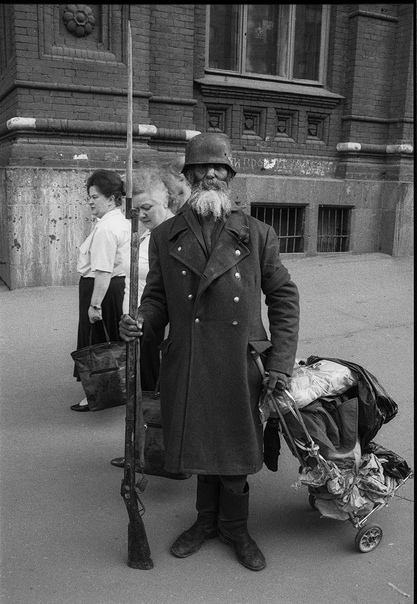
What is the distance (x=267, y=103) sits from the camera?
9133 mm

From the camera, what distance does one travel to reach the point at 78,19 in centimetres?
733

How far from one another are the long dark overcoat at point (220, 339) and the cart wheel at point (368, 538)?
59 cm

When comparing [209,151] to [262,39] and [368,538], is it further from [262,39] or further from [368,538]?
[262,39]

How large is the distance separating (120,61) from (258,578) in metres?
6.48

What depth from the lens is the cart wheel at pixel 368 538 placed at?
2.94 metres

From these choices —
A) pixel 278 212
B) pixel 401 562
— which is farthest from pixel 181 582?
pixel 278 212

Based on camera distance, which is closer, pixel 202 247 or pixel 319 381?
pixel 202 247

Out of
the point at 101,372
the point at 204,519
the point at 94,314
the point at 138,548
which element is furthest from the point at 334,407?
the point at 94,314

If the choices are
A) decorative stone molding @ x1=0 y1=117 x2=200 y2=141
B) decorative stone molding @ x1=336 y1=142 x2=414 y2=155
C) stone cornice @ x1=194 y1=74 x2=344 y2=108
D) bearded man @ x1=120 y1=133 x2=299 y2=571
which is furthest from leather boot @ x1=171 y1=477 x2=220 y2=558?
decorative stone molding @ x1=336 y1=142 x2=414 y2=155

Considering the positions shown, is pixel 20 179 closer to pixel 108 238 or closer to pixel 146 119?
pixel 146 119

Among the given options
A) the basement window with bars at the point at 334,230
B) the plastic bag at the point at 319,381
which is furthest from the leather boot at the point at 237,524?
the basement window with bars at the point at 334,230

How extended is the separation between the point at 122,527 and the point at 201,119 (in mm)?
6660

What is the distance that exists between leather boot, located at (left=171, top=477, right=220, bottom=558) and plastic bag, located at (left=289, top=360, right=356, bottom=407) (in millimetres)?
634

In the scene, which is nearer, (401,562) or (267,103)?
(401,562)
